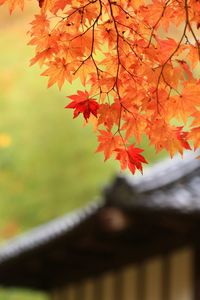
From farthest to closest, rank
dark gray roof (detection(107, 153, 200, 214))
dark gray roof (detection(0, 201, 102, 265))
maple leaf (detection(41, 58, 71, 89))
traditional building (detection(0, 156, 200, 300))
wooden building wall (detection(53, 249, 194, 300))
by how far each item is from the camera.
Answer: dark gray roof (detection(0, 201, 102, 265)), wooden building wall (detection(53, 249, 194, 300)), traditional building (detection(0, 156, 200, 300)), dark gray roof (detection(107, 153, 200, 214)), maple leaf (detection(41, 58, 71, 89))

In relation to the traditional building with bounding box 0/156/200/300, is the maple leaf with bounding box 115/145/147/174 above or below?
below

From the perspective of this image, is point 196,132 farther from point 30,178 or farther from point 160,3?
point 30,178

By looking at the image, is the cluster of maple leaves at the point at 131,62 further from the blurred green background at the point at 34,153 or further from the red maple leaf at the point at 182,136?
Answer: the blurred green background at the point at 34,153

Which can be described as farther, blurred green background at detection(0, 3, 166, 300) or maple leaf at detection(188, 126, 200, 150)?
blurred green background at detection(0, 3, 166, 300)

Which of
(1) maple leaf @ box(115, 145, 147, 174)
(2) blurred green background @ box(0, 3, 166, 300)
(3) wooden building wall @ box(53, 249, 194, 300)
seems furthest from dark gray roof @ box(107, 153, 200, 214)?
(2) blurred green background @ box(0, 3, 166, 300)

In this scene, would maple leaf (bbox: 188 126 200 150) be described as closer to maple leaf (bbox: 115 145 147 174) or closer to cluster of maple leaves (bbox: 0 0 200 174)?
cluster of maple leaves (bbox: 0 0 200 174)

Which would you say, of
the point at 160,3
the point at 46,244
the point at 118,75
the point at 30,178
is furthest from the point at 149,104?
the point at 30,178
